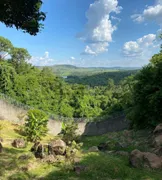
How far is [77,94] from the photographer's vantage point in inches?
1529

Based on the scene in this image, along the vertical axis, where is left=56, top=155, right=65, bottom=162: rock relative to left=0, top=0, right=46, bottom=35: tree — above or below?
below

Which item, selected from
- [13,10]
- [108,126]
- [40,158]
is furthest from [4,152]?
[108,126]

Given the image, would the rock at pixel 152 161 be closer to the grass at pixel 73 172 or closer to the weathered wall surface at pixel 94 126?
the grass at pixel 73 172

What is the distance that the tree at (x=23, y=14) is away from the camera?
24.6 ft

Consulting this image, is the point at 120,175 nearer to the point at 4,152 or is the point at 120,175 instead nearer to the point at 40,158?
the point at 40,158

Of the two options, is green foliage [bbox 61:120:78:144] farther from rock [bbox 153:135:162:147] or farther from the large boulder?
the large boulder

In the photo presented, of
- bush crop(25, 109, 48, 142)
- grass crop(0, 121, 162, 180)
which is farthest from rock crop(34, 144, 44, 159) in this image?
bush crop(25, 109, 48, 142)

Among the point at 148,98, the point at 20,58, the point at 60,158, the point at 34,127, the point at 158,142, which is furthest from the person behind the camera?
the point at 20,58

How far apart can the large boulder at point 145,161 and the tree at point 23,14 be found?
588 cm

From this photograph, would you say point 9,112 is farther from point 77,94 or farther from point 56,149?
point 77,94

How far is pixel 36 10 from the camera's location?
26.4 ft

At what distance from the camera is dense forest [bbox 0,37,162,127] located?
1498cm

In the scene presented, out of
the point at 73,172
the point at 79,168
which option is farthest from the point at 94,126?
the point at 73,172

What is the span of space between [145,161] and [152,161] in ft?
0.85
